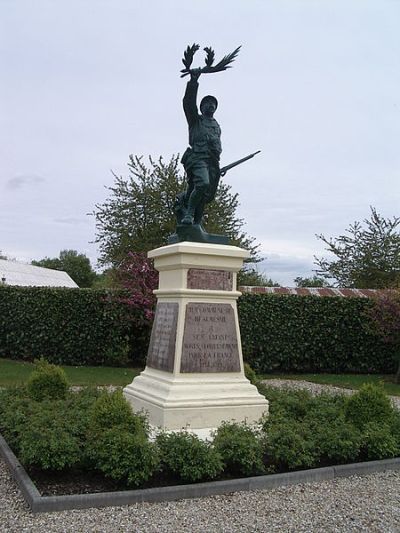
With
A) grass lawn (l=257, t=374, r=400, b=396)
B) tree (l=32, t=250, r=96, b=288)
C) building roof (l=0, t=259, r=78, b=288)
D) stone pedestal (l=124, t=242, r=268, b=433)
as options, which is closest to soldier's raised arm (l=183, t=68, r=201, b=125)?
stone pedestal (l=124, t=242, r=268, b=433)

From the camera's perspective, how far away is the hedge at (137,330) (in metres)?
15.7

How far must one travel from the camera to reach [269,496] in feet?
16.8

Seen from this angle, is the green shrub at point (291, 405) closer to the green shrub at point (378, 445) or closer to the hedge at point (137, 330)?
the green shrub at point (378, 445)

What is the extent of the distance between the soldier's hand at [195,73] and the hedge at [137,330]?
360 inches

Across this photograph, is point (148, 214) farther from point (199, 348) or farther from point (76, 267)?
point (76, 267)

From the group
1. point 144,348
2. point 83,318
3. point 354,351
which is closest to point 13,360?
point 83,318

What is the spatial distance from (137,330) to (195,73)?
10120 millimetres

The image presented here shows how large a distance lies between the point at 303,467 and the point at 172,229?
1635cm

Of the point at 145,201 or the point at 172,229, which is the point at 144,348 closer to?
the point at 172,229

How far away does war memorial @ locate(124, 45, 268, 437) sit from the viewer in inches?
259

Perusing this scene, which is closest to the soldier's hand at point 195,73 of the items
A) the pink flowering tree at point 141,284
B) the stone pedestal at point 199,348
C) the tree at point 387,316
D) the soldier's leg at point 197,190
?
the soldier's leg at point 197,190

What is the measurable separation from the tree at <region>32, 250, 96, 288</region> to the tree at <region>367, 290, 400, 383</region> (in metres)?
46.3

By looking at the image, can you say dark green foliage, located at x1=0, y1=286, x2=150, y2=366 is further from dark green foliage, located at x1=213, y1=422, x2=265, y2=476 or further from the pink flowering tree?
dark green foliage, located at x1=213, y1=422, x2=265, y2=476

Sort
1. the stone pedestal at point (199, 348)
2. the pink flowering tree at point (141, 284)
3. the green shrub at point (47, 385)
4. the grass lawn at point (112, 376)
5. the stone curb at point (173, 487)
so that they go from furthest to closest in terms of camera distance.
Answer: the pink flowering tree at point (141, 284) → the grass lawn at point (112, 376) → the green shrub at point (47, 385) → the stone pedestal at point (199, 348) → the stone curb at point (173, 487)
